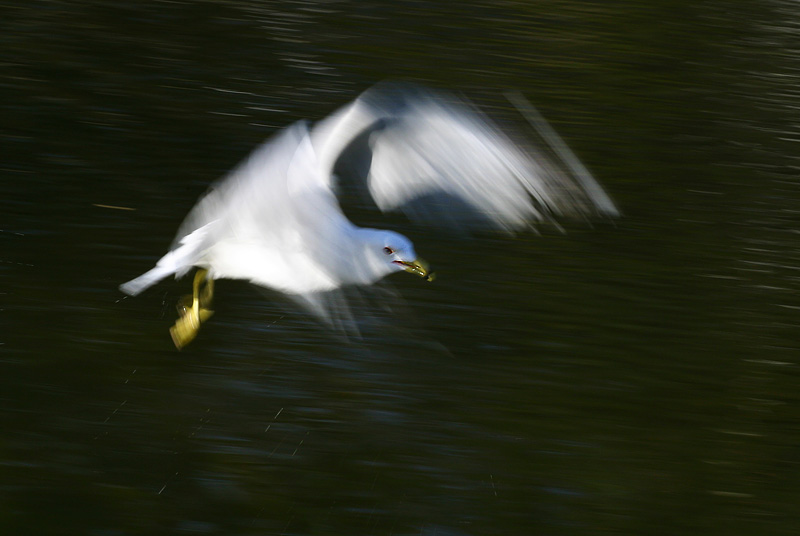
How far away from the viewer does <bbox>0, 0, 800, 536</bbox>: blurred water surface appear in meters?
2.69

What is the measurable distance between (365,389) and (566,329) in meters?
0.73

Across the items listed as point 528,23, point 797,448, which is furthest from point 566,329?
point 528,23

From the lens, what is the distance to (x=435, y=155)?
2.59 m

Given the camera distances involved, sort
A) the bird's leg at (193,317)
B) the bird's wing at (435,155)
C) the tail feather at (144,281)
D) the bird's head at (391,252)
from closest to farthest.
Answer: the bird's wing at (435,155) < the bird's head at (391,252) < the tail feather at (144,281) < the bird's leg at (193,317)

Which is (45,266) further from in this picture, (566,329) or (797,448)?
(797,448)

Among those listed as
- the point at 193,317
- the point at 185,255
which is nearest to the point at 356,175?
the point at 185,255

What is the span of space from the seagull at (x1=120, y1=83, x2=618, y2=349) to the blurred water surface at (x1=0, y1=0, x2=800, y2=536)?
1.29 ft

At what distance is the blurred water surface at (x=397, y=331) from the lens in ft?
8.84

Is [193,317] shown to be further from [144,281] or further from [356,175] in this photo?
[356,175]

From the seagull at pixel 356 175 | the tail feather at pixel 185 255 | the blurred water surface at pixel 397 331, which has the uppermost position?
the seagull at pixel 356 175

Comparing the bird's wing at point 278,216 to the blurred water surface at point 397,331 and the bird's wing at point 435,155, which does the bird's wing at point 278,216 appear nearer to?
the bird's wing at point 435,155

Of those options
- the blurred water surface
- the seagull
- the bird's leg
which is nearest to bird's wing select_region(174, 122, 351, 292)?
the seagull

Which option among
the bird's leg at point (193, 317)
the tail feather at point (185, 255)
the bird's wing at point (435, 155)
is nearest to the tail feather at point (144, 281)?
the tail feather at point (185, 255)

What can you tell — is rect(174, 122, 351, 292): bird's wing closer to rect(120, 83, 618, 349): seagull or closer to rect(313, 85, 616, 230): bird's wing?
rect(120, 83, 618, 349): seagull
